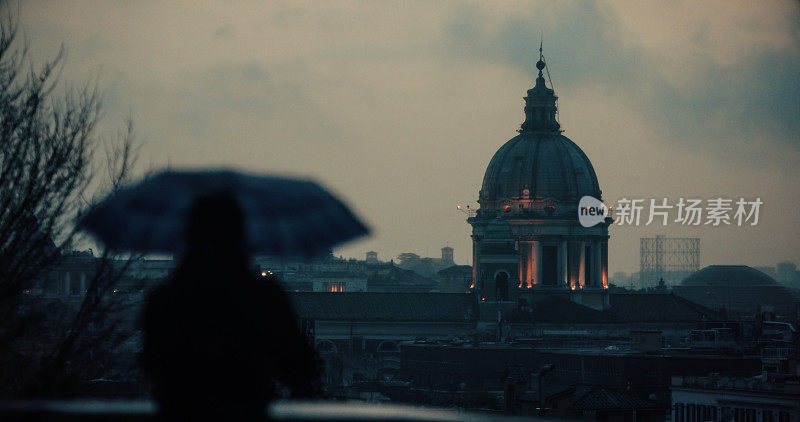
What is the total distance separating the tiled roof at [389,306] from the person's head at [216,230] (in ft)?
371

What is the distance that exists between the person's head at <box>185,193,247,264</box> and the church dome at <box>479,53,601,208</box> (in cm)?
11861

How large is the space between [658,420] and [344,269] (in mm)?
126836

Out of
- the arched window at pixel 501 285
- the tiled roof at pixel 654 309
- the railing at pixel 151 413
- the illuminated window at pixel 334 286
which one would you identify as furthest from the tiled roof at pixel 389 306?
the railing at pixel 151 413

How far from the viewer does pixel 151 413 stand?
7.82 metres

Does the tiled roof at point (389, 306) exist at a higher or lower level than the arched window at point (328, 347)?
higher

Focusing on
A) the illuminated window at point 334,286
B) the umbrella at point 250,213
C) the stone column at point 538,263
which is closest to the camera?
the umbrella at point 250,213

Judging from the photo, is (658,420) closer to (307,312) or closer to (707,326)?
(707,326)

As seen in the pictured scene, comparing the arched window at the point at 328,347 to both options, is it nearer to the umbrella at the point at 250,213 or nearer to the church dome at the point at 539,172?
the church dome at the point at 539,172

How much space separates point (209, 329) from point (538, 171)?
121 metres

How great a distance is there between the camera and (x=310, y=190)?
9.63 metres

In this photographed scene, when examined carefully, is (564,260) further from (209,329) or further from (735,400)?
(209,329)

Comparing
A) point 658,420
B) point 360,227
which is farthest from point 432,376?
point 360,227

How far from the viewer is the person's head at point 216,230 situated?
7.73m

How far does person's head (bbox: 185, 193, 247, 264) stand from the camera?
7734 mm
